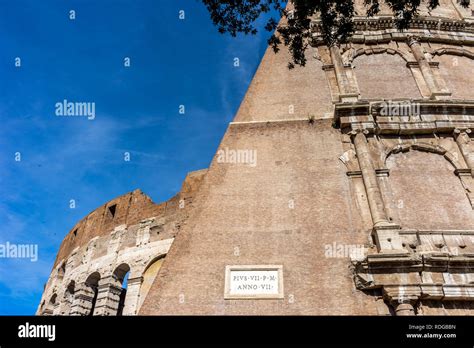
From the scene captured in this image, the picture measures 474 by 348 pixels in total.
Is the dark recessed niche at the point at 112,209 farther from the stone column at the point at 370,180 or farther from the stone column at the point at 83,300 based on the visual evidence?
the stone column at the point at 370,180

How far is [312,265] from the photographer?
10281mm

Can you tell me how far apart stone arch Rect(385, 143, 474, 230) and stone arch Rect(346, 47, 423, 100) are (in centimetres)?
318

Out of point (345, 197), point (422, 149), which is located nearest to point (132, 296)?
point (345, 197)

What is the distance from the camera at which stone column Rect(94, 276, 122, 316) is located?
16.2 m

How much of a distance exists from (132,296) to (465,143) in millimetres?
14363

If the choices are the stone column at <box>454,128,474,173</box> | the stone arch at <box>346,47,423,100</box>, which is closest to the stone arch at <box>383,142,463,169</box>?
the stone column at <box>454,128,474,173</box>

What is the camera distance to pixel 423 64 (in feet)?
53.8

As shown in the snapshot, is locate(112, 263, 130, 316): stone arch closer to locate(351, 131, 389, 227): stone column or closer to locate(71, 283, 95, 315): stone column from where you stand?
locate(71, 283, 95, 315): stone column

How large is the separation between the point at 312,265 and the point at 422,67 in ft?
36.9

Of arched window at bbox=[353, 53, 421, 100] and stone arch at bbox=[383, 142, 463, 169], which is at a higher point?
arched window at bbox=[353, 53, 421, 100]

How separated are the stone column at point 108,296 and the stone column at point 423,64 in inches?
633

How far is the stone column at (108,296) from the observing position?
16250 mm
